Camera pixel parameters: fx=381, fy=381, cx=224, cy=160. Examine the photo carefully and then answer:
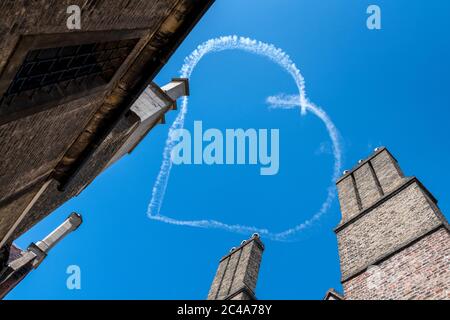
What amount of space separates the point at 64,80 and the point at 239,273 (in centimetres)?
837

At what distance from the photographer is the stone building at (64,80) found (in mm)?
3383

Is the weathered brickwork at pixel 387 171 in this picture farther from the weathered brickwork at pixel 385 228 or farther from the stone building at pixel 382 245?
the weathered brickwork at pixel 385 228

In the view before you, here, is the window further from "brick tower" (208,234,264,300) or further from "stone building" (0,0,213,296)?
"brick tower" (208,234,264,300)

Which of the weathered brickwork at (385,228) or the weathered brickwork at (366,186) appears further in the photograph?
the weathered brickwork at (366,186)

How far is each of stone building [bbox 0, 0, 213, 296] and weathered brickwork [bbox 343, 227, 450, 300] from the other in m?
6.35

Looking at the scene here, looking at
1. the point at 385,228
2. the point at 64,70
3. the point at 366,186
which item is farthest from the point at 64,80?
the point at 366,186

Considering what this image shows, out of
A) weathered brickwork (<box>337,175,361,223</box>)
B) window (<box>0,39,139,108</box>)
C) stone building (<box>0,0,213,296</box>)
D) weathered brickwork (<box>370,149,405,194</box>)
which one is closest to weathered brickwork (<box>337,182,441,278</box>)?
weathered brickwork (<box>337,175,361,223</box>)

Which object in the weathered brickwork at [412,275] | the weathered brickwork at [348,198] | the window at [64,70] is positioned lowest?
the window at [64,70]

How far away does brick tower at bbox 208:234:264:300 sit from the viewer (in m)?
10.6

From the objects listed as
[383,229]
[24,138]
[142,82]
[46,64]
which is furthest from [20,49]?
[383,229]

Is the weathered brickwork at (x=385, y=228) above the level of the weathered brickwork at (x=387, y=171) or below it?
below

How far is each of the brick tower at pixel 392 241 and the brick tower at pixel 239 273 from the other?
2785 millimetres

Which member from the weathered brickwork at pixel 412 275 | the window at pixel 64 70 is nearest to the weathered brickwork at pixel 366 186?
the weathered brickwork at pixel 412 275
